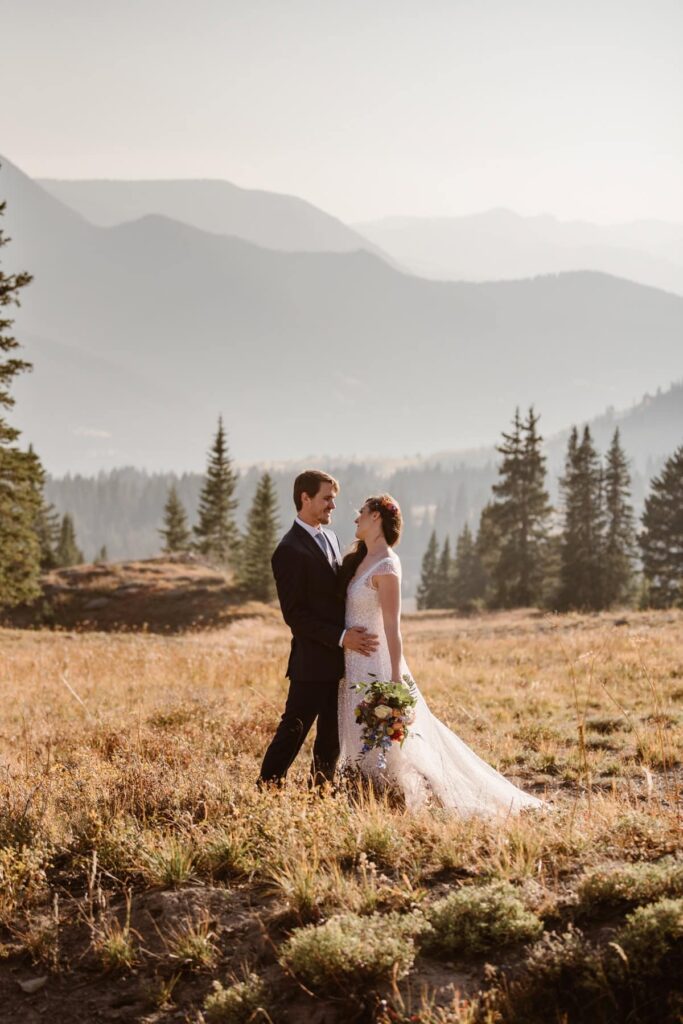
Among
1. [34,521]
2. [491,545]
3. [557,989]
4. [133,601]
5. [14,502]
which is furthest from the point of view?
[491,545]

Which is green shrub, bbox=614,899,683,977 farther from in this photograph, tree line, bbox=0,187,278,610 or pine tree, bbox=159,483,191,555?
pine tree, bbox=159,483,191,555

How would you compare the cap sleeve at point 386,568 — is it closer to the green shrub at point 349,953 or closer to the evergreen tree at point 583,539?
the green shrub at point 349,953

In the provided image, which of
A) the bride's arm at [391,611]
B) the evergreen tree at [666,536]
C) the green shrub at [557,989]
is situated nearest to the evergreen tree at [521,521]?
the evergreen tree at [666,536]

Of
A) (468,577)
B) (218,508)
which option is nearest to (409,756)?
(218,508)

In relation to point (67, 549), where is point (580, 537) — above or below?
above

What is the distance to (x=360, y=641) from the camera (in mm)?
6641

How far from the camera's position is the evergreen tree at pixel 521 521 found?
59.0 meters

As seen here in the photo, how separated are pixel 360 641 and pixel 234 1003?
3008 millimetres

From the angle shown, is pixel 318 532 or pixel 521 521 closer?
pixel 318 532

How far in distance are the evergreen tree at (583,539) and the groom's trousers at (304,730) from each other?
163 feet

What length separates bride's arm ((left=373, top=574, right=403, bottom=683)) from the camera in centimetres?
663

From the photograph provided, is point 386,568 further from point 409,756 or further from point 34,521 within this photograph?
point 34,521

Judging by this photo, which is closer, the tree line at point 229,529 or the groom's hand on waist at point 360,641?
the groom's hand on waist at point 360,641

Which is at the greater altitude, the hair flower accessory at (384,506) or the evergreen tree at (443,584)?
the hair flower accessory at (384,506)
